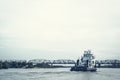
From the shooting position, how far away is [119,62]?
193 meters

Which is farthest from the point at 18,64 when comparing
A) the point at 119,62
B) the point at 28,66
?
the point at 119,62

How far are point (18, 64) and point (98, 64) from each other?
60.9m

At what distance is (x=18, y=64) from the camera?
166m

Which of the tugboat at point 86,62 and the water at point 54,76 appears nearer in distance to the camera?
the water at point 54,76

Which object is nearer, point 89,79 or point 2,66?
point 89,79

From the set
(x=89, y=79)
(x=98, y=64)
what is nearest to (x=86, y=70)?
(x=89, y=79)

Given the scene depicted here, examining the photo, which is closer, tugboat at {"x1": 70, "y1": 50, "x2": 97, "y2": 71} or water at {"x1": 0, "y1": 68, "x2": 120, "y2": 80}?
water at {"x1": 0, "y1": 68, "x2": 120, "y2": 80}

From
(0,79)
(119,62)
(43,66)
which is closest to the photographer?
(0,79)

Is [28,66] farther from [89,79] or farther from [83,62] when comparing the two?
[89,79]

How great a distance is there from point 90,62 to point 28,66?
61.5m

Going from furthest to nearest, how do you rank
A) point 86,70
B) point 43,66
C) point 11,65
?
point 43,66
point 11,65
point 86,70

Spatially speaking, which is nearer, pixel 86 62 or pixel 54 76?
pixel 54 76

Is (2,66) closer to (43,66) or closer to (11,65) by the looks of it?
(11,65)

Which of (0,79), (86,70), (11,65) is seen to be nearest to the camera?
(0,79)
